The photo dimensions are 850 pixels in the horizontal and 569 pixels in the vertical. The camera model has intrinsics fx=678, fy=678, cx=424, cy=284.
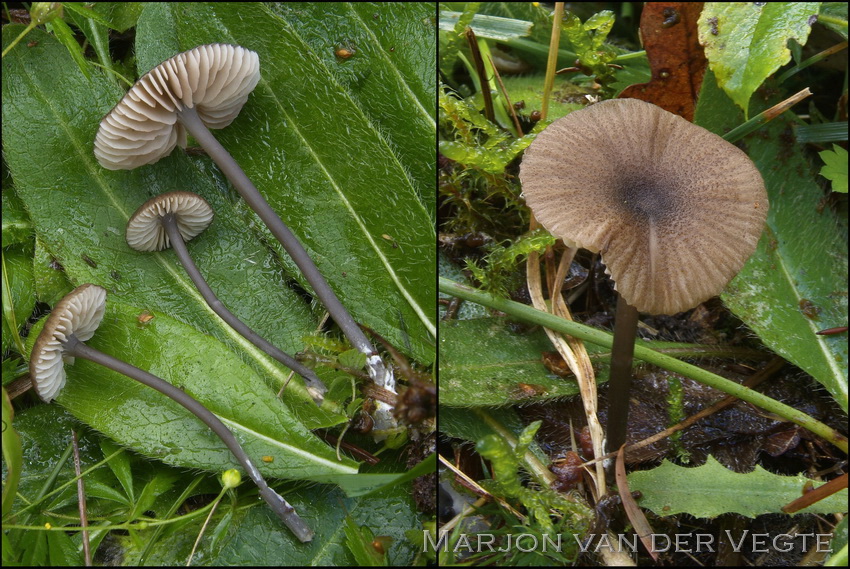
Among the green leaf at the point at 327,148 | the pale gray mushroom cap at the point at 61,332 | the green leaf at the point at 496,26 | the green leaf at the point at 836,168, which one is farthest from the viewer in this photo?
the green leaf at the point at 496,26

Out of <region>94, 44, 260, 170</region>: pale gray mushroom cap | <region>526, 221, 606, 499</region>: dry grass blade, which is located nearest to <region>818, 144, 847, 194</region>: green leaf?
<region>526, 221, 606, 499</region>: dry grass blade

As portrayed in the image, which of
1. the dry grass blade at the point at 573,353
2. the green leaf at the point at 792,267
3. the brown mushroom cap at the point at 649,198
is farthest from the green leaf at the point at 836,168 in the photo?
the dry grass blade at the point at 573,353

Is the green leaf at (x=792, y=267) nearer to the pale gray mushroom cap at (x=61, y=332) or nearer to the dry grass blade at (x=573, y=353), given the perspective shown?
the dry grass blade at (x=573, y=353)

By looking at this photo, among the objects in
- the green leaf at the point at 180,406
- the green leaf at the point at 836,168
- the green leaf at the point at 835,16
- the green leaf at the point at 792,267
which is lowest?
the green leaf at the point at 180,406

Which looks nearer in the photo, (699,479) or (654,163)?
(654,163)

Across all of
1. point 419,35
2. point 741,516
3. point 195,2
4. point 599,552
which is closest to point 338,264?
point 419,35

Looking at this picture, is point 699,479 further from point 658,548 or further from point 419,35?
point 419,35

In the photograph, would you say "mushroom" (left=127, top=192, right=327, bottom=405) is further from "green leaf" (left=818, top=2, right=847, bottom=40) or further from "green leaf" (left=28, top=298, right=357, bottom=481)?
"green leaf" (left=818, top=2, right=847, bottom=40)

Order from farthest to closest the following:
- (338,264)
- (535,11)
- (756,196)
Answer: (535,11) < (338,264) < (756,196)
